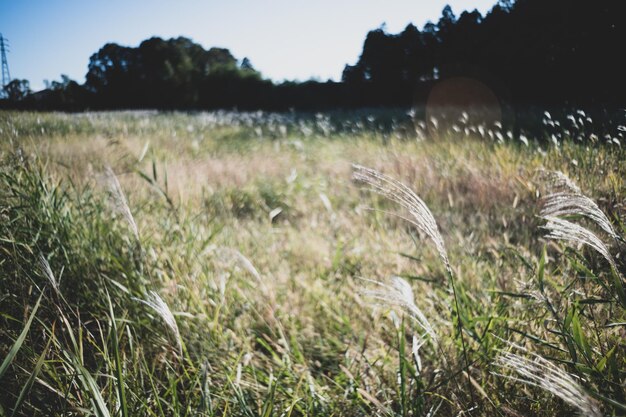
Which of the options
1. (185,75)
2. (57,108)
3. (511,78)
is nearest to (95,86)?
(185,75)

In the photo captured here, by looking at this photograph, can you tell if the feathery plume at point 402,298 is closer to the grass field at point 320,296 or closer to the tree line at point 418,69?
the grass field at point 320,296

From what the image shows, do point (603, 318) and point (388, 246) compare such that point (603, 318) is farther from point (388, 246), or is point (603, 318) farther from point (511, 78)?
point (511, 78)

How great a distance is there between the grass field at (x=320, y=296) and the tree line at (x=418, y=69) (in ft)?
6.25

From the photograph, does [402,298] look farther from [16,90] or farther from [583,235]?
[16,90]

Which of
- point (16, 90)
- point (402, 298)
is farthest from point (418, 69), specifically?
point (402, 298)

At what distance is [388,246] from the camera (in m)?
2.34

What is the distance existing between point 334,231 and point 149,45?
3693 centimetres

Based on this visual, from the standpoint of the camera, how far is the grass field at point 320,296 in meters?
0.90

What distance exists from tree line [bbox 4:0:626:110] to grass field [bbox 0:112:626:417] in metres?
1.91

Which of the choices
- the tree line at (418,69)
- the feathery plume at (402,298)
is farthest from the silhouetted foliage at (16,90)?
the feathery plume at (402,298)

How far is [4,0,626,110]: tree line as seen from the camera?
3789 millimetres

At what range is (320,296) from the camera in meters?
1.86

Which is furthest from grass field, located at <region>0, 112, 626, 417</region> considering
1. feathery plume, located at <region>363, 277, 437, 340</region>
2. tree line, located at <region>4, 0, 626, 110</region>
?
tree line, located at <region>4, 0, 626, 110</region>

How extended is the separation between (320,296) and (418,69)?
62.3 feet
